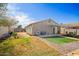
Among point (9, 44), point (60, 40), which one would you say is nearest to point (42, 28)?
point (60, 40)

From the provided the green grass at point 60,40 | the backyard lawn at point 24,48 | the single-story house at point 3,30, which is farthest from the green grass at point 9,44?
the green grass at point 60,40

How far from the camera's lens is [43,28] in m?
2.82

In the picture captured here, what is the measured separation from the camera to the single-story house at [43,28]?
2.79 meters

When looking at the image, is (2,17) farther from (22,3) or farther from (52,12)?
(52,12)

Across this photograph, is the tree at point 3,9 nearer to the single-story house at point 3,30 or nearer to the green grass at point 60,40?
the single-story house at point 3,30

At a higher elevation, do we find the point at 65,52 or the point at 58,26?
the point at 58,26

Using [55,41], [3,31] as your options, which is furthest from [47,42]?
[3,31]

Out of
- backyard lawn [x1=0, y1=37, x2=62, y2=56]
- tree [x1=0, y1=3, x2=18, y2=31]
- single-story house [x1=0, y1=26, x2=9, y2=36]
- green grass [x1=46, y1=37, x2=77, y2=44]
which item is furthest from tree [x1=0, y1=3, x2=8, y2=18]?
green grass [x1=46, y1=37, x2=77, y2=44]

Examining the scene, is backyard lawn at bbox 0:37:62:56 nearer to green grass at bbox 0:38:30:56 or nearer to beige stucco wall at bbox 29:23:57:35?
green grass at bbox 0:38:30:56

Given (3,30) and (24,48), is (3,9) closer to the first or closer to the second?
(3,30)

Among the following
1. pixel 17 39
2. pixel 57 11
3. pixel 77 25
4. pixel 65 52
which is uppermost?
pixel 57 11

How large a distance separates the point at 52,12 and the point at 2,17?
0.62 metres

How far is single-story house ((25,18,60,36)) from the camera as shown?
9.14ft

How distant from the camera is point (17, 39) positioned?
109 inches
